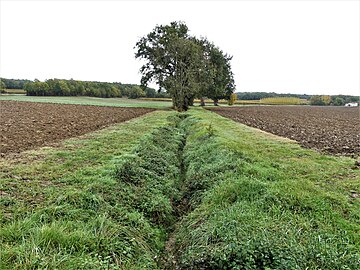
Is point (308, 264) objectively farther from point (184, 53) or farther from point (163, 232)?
point (184, 53)

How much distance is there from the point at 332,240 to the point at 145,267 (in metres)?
3.27

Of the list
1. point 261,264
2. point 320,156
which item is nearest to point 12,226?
point 261,264

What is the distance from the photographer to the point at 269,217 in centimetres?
536

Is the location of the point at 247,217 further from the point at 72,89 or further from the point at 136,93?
the point at 136,93

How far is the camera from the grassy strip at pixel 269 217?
4336 mm

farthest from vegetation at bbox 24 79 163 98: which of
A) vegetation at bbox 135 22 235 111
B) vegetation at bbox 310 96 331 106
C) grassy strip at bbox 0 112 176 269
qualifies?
grassy strip at bbox 0 112 176 269

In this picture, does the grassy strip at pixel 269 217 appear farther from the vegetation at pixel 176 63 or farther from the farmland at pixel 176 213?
the vegetation at pixel 176 63

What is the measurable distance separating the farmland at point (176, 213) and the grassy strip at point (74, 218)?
0.02m

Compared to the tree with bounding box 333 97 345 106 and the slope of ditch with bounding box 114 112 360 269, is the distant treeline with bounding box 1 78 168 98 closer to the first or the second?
the slope of ditch with bounding box 114 112 360 269

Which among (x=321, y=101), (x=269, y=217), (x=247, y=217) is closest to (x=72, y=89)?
(x=247, y=217)

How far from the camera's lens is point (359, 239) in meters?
4.77

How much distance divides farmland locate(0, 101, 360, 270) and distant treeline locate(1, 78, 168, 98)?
75.2 metres

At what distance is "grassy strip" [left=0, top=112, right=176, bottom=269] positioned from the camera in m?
3.91

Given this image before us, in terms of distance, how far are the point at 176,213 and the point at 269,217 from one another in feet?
8.64
